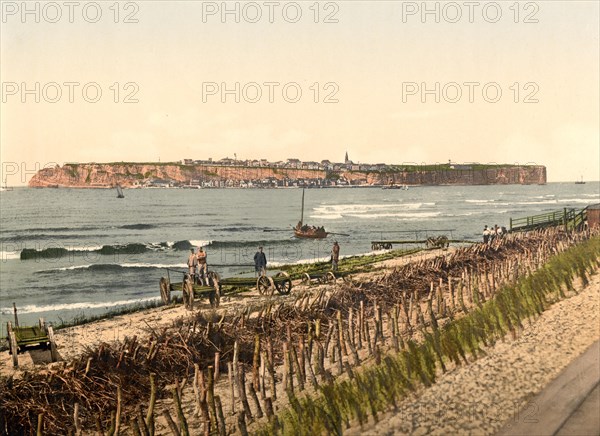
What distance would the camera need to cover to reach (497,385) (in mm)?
12570

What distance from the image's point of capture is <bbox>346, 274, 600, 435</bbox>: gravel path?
10.9 metres

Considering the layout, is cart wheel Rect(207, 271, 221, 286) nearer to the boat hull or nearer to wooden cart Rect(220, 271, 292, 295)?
wooden cart Rect(220, 271, 292, 295)

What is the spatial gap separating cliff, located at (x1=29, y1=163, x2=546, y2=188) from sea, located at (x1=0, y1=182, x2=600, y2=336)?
55971 millimetres

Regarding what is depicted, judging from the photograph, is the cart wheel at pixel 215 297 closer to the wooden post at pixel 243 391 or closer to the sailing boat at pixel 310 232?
the wooden post at pixel 243 391

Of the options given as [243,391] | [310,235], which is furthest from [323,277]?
[310,235]

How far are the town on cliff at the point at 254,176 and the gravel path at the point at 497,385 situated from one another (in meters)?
159

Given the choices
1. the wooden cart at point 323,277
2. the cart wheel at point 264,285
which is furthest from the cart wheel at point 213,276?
the wooden cart at point 323,277

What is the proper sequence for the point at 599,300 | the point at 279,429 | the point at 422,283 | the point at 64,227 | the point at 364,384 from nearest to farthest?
the point at 279,429 < the point at 364,384 < the point at 599,300 < the point at 422,283 < the point at 64,227

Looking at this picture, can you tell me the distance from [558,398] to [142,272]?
3517 cm

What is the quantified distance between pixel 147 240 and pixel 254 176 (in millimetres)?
131801

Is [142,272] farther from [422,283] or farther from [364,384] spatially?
[364,384]

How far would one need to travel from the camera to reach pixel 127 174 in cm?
18050

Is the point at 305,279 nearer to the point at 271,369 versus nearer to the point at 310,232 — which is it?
the point at 271,369

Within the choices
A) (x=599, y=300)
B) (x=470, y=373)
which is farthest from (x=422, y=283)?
(x=470, y=373)
